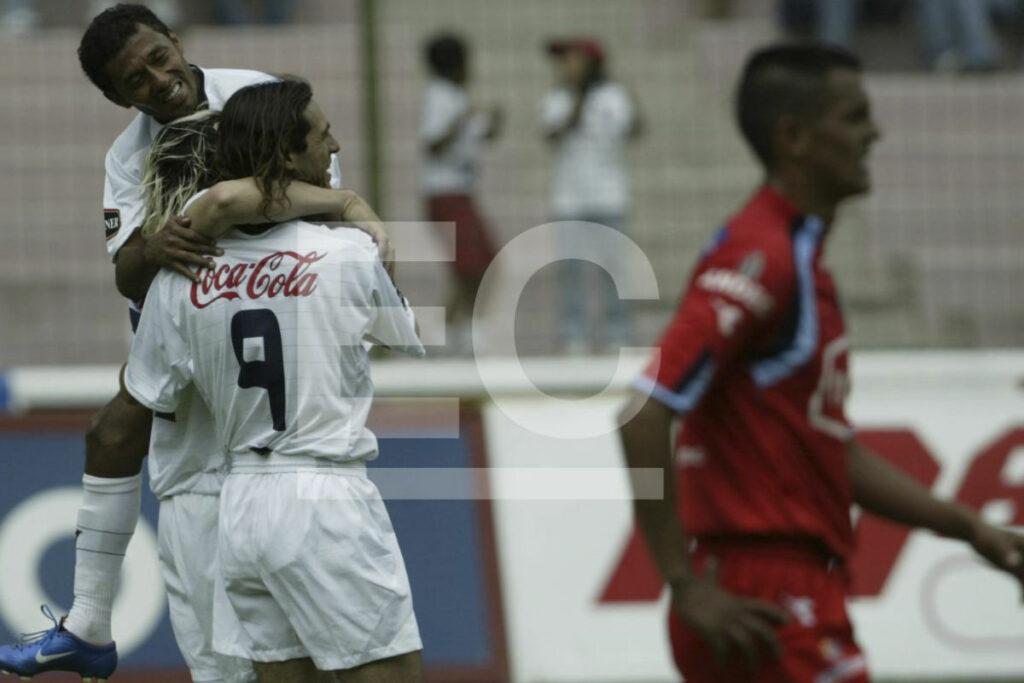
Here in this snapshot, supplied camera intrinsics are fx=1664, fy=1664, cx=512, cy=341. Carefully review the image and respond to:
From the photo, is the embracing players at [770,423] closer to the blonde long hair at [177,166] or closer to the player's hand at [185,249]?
the player's hand at [185,249]

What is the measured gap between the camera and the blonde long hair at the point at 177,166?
427 cm

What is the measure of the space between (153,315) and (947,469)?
4.66 metres

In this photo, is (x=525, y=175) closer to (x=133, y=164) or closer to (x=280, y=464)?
(x=133, y=164)

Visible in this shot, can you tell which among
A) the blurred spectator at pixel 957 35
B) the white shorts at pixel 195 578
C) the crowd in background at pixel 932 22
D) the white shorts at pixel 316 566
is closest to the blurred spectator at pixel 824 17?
the crowd in background at pixel 932 22

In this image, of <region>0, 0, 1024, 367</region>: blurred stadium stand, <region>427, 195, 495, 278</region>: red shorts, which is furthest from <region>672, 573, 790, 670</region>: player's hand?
<region>427, 195, 495, 278</region>: red shorts

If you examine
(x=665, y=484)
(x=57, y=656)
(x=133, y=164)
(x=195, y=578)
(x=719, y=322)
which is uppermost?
(x=133, y=164)

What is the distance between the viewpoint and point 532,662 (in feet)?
24.7

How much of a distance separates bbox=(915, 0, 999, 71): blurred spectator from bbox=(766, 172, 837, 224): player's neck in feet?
19.0

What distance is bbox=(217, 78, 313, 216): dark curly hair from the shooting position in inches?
157

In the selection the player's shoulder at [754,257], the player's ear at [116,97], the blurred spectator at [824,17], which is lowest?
the player's shoulder at [754,257]

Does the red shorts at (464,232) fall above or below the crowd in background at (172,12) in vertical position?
below

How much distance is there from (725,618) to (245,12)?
6723 mm

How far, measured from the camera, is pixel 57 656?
15.5 feet

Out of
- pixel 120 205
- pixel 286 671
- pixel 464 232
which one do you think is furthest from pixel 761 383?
pixel 464 232
